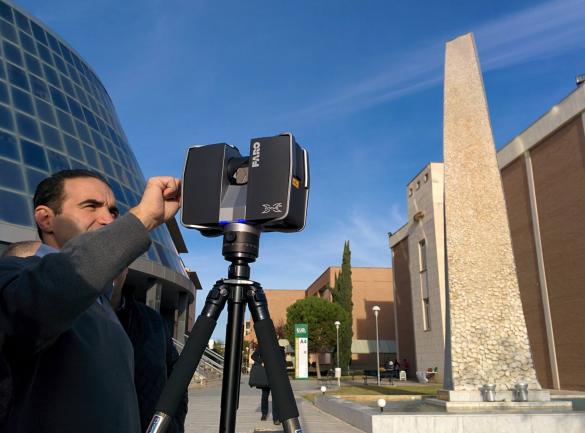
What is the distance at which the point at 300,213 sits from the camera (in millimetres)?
1628

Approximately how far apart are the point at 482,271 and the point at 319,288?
1758 inches

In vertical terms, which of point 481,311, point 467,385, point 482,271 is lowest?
point 467,385

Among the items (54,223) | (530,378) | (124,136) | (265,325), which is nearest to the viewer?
(54,223)

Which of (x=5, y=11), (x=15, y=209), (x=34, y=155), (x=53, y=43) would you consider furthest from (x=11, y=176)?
(x=53, y=43)

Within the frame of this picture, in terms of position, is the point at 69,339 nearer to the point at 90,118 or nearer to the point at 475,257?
the point at 475,257

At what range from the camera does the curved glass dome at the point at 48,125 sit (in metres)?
11.8

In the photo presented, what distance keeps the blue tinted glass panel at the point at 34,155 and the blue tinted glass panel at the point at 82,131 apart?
8.63ft

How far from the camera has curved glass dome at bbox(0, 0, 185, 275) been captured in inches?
463

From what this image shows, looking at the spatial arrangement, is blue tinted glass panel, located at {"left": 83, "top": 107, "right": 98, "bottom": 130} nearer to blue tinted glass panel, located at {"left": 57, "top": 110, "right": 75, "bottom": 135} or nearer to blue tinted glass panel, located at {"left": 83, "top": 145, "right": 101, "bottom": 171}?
blue tinted glass panel, located at {"left": 57, "top": 110, "right": 75, "bottom": 135}

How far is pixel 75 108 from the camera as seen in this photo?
53.3 feet

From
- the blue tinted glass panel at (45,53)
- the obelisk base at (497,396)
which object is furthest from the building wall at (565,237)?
the blue tinted glass panel at (45,53)

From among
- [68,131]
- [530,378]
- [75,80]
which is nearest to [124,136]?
[75,80]

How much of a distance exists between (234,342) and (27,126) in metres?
13.9

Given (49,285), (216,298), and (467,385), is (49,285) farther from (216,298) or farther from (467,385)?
(467,385)
